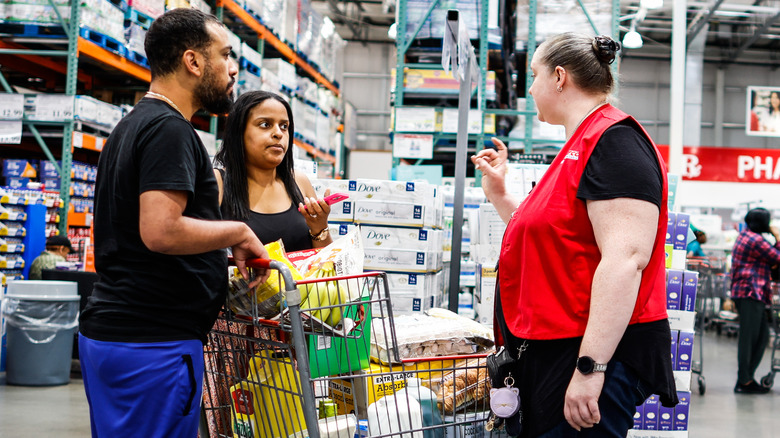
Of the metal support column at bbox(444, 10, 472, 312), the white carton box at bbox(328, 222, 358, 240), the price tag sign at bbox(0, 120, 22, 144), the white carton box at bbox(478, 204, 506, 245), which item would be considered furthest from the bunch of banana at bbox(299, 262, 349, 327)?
the price tag sign at bbox(0, 120, 22, 144)

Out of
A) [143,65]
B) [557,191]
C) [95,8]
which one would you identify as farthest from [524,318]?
[143,65]

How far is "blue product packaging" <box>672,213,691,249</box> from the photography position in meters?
4.10

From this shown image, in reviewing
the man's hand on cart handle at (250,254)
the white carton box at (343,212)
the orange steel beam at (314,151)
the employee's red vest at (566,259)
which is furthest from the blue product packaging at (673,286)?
the orange steel beam at (314,151)

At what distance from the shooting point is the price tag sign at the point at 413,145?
8.30 meters

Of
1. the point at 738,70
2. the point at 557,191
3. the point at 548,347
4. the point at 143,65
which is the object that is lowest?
the point at 548,347

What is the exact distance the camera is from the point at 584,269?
175 centimetres

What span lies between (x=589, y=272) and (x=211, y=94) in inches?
41.1

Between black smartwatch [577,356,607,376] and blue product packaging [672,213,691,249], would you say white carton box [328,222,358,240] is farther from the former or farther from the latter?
black smartwatch [577,356,607,376]

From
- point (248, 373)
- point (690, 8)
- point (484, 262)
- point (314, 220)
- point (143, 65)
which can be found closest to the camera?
point (248, 373)

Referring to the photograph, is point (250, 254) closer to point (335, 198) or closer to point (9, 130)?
point (335, 198)

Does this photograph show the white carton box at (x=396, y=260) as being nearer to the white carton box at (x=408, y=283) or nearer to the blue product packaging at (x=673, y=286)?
the white carton box at (x=408, y=283)

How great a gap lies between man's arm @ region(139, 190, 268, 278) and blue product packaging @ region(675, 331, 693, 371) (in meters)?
3.24

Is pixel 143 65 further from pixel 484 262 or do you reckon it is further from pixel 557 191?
pixel 557 191

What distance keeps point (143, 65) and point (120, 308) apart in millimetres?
7472
